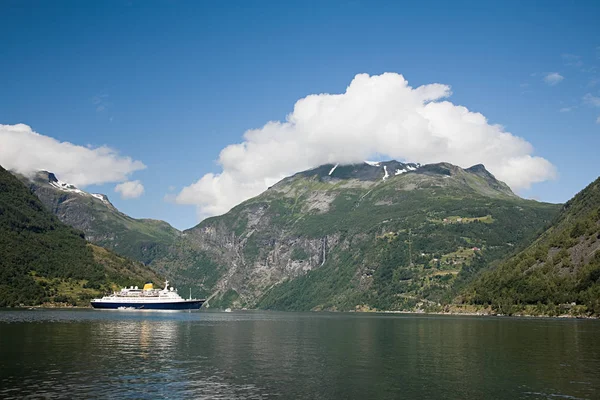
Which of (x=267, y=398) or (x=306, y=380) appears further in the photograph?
(x=306, y=380)

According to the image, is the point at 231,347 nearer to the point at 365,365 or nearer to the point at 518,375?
the point at 365,365

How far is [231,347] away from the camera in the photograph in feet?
341

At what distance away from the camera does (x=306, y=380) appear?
216 ft

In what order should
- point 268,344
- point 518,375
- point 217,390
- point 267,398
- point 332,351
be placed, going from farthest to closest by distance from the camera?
point 268,344
point 332,351
point 518,375
point 217,390
point 267,398

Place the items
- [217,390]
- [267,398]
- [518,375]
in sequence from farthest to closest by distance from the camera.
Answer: [518,375] → [217,390] → [267,398]

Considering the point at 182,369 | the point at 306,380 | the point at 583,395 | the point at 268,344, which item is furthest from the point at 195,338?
the point at 583,395

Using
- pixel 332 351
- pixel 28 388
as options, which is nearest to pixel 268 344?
pixel 332 351

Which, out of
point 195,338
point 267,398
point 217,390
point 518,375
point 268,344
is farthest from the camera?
point 195,338

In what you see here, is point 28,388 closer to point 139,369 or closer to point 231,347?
point 139,369

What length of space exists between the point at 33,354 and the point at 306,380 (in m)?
45.0

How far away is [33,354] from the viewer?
82812 mm

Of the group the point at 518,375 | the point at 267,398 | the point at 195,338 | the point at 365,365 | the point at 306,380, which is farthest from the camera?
the point at 195,338

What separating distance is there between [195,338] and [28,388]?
70394mm

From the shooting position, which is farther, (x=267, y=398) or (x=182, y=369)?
(x=182, y=369)
